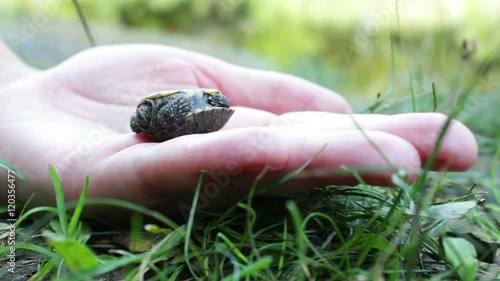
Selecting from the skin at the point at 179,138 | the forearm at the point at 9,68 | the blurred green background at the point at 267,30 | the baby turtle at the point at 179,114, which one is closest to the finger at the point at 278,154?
the skin at the point at 179,138

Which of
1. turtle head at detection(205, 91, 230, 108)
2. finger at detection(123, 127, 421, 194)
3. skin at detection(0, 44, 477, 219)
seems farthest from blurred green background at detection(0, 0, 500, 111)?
finger at detection(123, 127, 421, 194)

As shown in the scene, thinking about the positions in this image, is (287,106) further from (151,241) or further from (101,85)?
(151,241)

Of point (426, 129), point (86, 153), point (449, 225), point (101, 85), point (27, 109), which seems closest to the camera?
point (426, 129)

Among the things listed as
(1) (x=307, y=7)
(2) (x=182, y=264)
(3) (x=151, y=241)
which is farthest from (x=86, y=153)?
(1) (x=307, y=7)

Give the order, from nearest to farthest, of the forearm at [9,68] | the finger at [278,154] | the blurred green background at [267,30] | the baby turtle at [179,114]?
the finger at [278,154], the baby turtle at [179,114], the forearm at [9,68], the blurred green background at [267,30]

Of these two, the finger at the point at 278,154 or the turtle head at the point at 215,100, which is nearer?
the finger at the point at 278,154

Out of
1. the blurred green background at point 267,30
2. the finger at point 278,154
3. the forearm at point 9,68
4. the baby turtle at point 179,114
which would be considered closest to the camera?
the finger at point 278,154
